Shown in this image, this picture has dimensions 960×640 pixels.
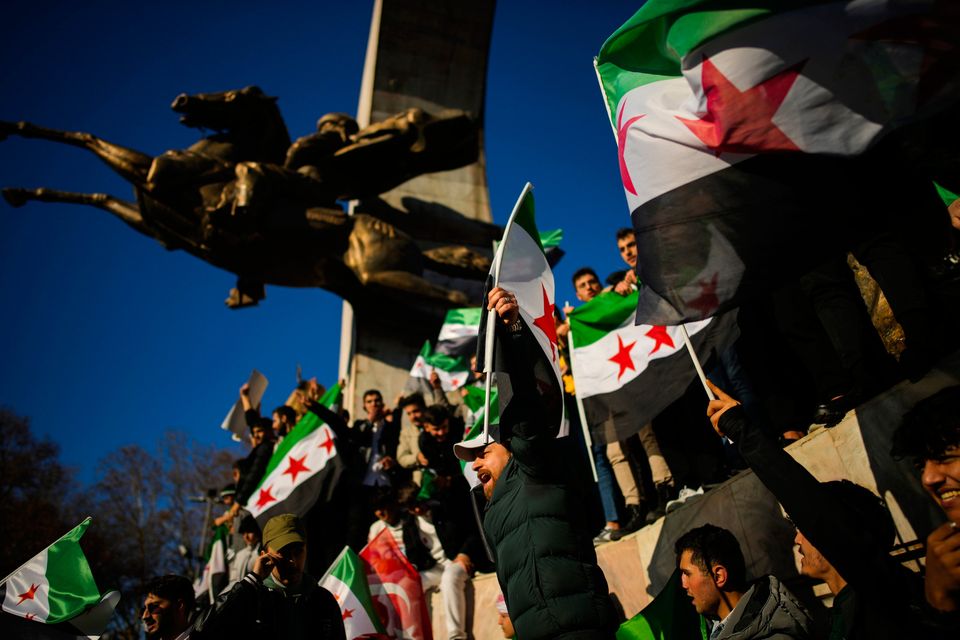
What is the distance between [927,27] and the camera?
2.91m

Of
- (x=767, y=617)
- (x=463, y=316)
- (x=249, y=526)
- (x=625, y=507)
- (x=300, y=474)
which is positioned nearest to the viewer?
(x=767, y=617)

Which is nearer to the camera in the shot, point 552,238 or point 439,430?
point 439,430

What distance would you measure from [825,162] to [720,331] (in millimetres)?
2094

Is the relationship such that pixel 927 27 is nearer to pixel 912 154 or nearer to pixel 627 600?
→ pixel 912 154

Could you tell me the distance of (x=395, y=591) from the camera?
5.94 m

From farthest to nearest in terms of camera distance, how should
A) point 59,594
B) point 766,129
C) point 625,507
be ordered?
1. point 625,507
2. point 59,594
3. point 766,129

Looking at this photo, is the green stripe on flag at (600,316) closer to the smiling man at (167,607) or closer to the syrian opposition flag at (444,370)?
the smiling man at (167,607)

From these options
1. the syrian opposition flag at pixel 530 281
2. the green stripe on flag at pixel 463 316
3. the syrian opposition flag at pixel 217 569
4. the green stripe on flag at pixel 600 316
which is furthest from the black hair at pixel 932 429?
the green stripe on flag at pixel 463 316

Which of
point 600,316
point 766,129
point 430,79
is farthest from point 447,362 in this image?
point 766,129

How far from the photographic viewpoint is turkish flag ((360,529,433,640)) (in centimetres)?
579

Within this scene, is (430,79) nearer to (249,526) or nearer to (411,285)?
(411,285)

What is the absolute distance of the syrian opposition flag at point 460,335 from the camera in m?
10.4

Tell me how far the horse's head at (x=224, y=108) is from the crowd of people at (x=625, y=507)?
22.7 ft

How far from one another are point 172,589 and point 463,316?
6.99 m
